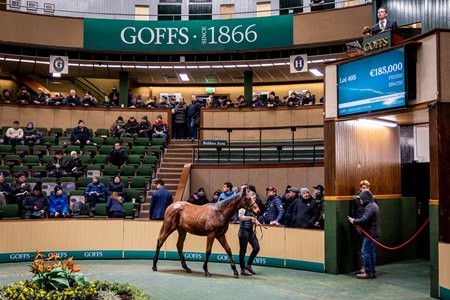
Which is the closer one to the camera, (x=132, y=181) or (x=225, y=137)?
(x=132, y=181)

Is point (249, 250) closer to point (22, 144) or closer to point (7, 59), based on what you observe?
point (22, 144)

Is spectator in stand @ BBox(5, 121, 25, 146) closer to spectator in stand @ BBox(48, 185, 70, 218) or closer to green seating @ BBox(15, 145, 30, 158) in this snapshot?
green seating @ BBox(15, 145, 30, 158)

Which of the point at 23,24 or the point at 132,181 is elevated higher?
the point at 23,24

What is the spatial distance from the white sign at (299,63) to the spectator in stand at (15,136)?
1154 centimetres

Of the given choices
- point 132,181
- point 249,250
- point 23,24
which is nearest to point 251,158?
point 132,181

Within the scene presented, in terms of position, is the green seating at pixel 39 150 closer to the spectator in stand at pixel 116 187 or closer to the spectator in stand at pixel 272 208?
the spectator in stand at pixel 116 187

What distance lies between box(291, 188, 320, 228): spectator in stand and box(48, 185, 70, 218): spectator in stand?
6.41 m

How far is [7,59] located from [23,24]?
2142mm

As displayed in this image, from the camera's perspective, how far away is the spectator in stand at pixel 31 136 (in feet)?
63.6

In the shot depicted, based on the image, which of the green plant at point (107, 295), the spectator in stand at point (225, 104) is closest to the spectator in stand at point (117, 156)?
the spectator in stand at point (225, 104)

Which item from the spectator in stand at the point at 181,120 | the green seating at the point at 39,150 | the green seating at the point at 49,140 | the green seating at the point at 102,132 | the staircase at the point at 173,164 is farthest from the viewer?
the spectator in stand at the point at 181,120

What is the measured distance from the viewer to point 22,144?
758 inches

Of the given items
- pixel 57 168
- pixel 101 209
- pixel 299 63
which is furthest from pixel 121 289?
pixel 299 63

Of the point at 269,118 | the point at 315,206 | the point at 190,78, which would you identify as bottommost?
the point at 315,206
